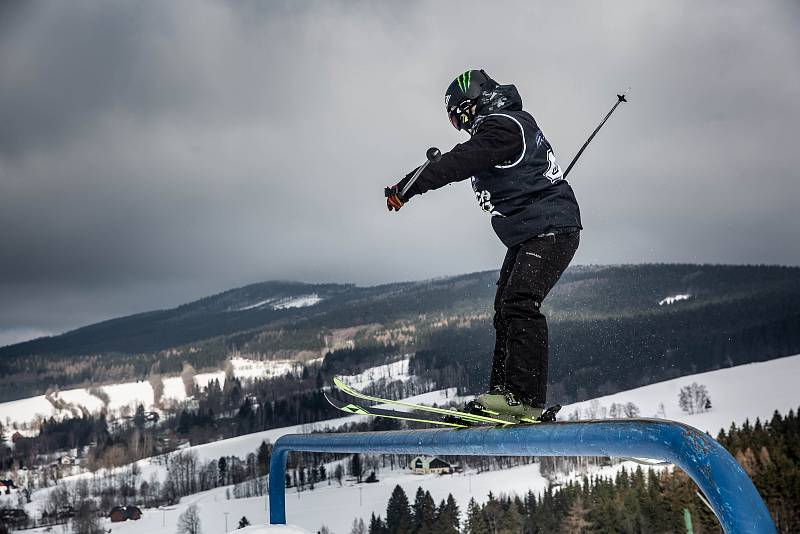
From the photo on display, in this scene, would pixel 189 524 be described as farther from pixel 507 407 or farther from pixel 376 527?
pixel 507 407

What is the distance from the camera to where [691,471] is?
1.60 metres

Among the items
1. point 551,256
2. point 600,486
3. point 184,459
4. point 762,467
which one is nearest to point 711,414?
point 600,486

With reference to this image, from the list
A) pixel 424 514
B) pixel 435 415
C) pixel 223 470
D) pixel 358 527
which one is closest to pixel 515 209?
pixel 435 415

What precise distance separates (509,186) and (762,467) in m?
64.6

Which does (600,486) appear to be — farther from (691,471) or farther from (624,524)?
(691,471)

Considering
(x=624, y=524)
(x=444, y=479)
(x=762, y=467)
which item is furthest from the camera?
(x=444, y=479)

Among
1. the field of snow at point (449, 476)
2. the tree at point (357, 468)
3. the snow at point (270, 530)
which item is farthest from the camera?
the tree at point (357, 468)

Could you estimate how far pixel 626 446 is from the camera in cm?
187

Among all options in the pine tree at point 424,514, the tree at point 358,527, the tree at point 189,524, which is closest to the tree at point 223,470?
the tree at point 189,524

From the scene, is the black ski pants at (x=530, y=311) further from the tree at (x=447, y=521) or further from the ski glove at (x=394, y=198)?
the tree at (x=447, y=521)

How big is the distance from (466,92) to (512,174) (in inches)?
25.1

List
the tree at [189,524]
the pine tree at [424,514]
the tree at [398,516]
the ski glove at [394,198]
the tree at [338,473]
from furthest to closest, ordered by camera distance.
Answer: the tree at [338,473], the tree at [398,516], the tree at [189,524], the pine tree at [424,514], the ski glove at [394,198]

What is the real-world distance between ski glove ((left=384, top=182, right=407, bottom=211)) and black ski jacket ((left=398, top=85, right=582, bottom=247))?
0.18 feet

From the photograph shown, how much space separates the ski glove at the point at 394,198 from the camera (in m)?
3.91
